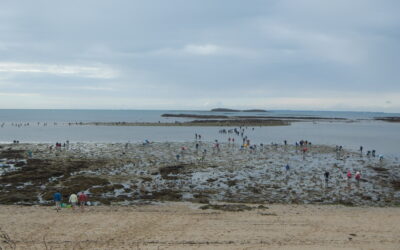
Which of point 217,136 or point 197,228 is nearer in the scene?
point 197,228

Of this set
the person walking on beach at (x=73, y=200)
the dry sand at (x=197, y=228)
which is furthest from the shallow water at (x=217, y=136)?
the person walking on beach at (x=73, y=200)

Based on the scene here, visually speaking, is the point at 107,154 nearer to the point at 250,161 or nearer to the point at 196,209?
the point at 250,161

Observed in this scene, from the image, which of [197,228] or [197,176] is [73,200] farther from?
[197,176]

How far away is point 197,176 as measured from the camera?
25547 millimetres

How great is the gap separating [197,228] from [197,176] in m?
12.0

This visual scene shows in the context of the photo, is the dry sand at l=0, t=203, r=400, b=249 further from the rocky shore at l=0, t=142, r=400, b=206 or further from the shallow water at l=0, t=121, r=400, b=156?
the shallow water at l=0, t=121, r=400, b=156

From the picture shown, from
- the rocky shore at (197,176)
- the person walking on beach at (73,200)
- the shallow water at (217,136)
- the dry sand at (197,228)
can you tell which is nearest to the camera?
the dry sand at (197,228)

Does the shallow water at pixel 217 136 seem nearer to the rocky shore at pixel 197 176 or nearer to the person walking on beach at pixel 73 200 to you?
the rocky shore at pixel 197 176

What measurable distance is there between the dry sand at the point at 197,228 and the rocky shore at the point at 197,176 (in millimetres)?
2444

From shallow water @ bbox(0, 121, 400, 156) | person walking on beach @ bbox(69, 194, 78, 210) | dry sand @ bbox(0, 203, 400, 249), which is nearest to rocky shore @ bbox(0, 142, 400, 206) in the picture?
person walking on beach @ bbox(69, 194, 78, 210)

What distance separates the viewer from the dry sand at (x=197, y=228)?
11.9m

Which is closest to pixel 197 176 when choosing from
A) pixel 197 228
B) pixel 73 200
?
pixel 73 200

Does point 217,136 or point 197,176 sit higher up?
point 217,136

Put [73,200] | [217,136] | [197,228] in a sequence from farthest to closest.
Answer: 1. [217,136]
2. [73,200]
3. [197,228]
